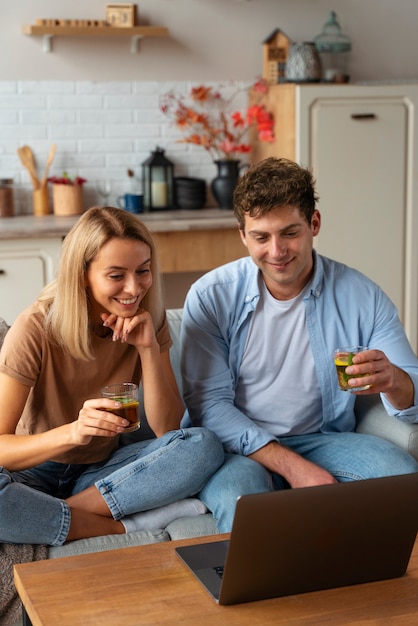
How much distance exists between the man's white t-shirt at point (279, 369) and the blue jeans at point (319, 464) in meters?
0.08

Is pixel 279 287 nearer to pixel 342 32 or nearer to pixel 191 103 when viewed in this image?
pixel 191 103

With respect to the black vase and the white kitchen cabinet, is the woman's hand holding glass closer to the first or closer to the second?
the white kitchen cabinet

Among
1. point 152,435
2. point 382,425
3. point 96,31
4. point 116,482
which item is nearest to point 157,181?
point 96,31

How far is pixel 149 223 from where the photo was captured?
4457 mm

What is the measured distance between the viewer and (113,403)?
2086mm

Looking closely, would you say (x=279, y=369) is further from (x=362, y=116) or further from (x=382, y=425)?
(x=362, y=116)

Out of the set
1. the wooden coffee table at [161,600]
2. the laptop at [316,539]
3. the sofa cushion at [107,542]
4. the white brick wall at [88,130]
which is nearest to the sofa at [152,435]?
the sofa cushion at [107,542]

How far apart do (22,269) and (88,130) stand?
1064 millimetres

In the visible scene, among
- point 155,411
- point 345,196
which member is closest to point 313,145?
point 345,196

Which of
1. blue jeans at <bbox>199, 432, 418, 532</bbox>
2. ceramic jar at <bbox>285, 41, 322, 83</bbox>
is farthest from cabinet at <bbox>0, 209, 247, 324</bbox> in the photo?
blue jeans at <bbox>199, 432, 418, 532</bbox>

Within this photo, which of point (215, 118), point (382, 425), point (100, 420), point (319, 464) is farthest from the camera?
point (215, 118)

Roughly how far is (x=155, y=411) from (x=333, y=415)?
0.52 meters

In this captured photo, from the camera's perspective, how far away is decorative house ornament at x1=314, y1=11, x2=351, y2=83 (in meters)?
4.95

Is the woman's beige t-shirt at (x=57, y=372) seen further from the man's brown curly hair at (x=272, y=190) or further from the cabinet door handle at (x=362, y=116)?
the cabinet door handle at (x=362, y=116)
